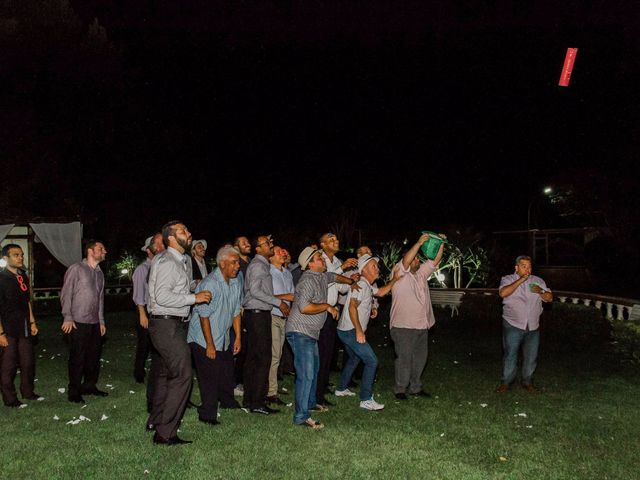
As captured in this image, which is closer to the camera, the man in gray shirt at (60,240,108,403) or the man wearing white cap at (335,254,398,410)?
the man wearing white cap at (335,254,398,410)

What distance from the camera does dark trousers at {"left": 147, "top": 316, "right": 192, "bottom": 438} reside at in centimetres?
614

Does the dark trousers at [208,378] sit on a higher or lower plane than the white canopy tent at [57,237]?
lower

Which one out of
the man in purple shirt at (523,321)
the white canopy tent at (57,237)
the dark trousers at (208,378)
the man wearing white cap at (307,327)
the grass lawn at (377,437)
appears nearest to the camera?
the grass lawn at (377,437)

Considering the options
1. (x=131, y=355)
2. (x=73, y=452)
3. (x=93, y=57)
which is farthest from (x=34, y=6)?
(x=73, y=452)

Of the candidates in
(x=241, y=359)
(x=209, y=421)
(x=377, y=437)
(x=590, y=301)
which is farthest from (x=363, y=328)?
(x=590, y=301)

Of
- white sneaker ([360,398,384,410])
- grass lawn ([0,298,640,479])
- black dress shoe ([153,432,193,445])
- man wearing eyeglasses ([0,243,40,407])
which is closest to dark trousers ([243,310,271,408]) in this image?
grass lawn ([0,298,640,479])

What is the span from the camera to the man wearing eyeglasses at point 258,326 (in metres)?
7.62

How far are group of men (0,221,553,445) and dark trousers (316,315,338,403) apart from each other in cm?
1

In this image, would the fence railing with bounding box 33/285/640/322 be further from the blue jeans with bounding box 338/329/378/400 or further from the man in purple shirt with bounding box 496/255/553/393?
the blue jeans with bounding box 338/329/378/400

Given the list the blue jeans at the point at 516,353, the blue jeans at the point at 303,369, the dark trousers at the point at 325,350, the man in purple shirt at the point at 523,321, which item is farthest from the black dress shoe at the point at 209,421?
the blue jeans at the point at 516,353

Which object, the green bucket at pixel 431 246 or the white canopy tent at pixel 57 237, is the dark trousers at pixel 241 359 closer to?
the green bucket at pixel 431 246

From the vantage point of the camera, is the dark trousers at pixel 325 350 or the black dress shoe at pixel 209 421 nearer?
the black dress shoe at pixel 209 421

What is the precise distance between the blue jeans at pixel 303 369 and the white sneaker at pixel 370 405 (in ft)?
3.37

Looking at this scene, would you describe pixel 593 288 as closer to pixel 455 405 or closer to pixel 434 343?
pixel 434 343
